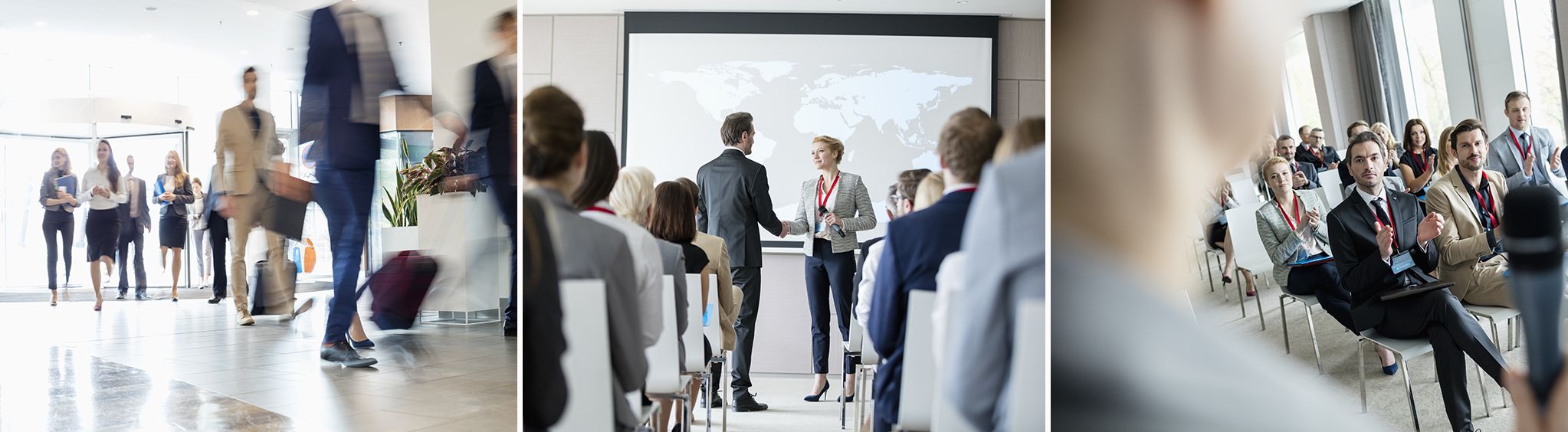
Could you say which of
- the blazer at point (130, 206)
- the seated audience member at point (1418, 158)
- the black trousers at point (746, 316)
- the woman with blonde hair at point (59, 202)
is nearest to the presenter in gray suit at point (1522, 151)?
the seated audience member at point (1418, 158)

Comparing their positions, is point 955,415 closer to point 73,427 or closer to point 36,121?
point 73,427

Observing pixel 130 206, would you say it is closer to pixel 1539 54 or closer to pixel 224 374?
pixel 224 374

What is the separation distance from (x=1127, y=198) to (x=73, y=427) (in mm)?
2956

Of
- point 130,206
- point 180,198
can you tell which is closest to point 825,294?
point 180,198

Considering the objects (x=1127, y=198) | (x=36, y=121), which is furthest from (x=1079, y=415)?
(x=36, y=121)

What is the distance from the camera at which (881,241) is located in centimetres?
177

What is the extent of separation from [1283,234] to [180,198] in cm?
317

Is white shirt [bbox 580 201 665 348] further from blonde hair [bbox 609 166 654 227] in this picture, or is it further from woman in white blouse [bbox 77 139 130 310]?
woman in white blouse [bbox 77 139 130 310]

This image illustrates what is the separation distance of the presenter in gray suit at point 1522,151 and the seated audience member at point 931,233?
3.89ft

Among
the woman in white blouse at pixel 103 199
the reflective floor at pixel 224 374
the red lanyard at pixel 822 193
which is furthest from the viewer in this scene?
the woman in white blouse at pixel 103 199

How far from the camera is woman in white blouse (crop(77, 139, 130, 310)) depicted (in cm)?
241

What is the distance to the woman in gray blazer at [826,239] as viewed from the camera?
1.82 meters

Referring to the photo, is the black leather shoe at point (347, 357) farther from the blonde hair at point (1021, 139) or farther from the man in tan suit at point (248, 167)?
the blonde hair at point (1021, 139)

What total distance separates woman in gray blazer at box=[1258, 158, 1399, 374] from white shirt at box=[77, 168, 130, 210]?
3.30 m
